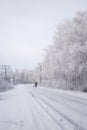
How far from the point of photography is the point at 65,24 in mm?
51562

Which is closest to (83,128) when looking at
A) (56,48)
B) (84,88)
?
(84,88)

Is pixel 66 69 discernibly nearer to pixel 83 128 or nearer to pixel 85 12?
pixel 85 12

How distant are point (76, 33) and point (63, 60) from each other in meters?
5.43

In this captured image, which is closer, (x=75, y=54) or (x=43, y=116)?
(x=43, y=116)

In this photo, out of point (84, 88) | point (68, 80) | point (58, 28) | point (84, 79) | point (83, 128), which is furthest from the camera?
point (58, 28)

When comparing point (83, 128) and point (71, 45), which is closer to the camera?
point (83, 128)

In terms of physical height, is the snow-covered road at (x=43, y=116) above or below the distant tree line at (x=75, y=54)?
below

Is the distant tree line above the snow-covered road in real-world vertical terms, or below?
above

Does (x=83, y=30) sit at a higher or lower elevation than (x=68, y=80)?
higher

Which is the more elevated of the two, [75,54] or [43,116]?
[75,54]

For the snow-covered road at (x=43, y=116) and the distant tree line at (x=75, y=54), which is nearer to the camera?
the snow-covered road at (x=43, y=116)

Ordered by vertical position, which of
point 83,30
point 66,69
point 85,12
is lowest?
point 66,69

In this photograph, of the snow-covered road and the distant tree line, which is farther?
the distant tree line

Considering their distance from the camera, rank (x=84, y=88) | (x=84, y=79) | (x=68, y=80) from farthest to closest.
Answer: (x=68, y=80) → (x=84, y=79) → (x=84, y=88)
